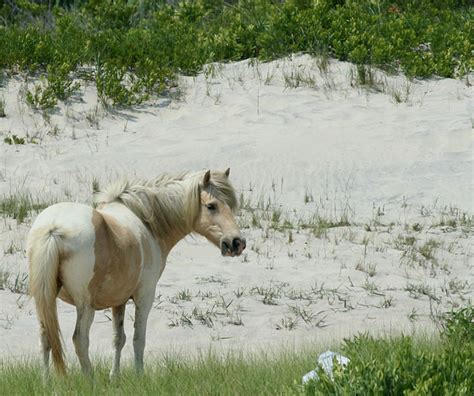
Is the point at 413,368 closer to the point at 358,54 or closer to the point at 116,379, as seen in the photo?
the point at 116,379

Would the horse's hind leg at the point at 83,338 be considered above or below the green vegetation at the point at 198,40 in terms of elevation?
below

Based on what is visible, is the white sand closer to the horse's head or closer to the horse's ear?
the horse's head

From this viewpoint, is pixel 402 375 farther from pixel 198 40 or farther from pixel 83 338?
pixel 198 40

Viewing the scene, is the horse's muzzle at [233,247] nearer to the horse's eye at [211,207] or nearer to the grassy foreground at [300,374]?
the horse's eye at [211,207]

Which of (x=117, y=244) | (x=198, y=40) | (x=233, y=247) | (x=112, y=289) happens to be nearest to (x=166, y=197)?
(x=233, y=247)

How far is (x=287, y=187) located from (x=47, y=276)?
7162mm

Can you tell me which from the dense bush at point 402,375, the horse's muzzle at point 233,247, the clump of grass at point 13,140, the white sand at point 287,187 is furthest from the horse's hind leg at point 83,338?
the clump of grass at point 13,140

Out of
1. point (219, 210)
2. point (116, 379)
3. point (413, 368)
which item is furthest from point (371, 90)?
point (413, 368)

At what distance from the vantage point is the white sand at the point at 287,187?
34.5 ft

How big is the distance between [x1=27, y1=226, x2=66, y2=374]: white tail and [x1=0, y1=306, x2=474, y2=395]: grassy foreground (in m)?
0.28

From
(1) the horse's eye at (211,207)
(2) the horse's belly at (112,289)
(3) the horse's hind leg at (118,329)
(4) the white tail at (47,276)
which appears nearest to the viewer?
(4) the white tail at (47,276)

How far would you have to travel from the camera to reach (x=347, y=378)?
5691mm

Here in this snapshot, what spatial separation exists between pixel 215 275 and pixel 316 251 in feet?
4.30

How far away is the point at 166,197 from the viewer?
8219 millimetres
